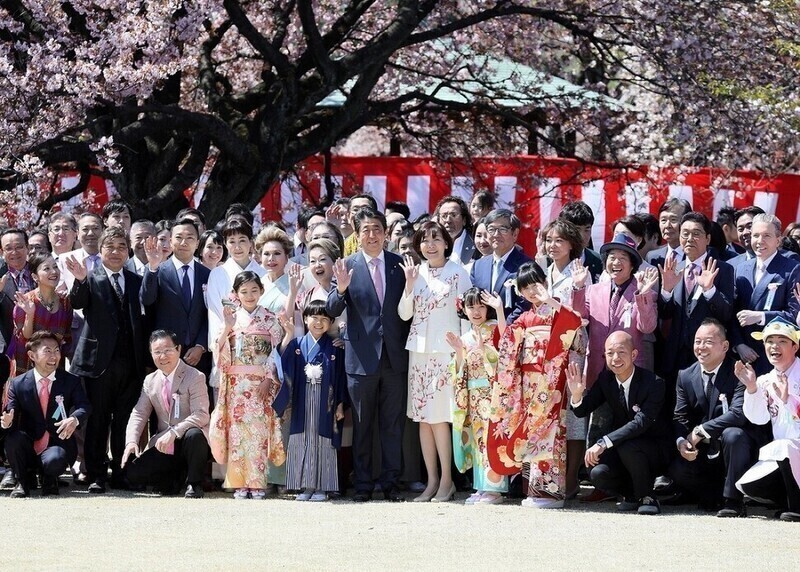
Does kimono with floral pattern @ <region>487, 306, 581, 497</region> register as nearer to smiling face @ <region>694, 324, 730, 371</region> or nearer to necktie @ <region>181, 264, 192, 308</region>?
smiling face @ <region>694, 324, 730, 371</region>

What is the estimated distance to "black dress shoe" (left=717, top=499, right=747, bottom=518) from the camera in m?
7.14

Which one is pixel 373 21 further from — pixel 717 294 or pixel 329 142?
pixel 717 294

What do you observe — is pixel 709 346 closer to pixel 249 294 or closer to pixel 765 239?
pixel 765 239

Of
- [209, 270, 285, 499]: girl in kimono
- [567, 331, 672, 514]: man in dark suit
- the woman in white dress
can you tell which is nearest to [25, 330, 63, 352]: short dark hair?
[209, 270, 285, 499]: girl in kimono

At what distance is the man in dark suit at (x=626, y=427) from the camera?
7324 millimetres

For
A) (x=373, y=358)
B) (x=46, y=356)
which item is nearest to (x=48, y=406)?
(x=46, y=356)

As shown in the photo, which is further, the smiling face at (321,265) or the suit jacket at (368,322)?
the smiling face at (321,265)

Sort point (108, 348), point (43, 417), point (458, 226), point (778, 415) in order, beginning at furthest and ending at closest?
point (458, 226)
point (108, 348)
point (43, 417)
point (778, 415)

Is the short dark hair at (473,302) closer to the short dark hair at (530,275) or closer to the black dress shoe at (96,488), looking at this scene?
the short dark hair at (530,275)

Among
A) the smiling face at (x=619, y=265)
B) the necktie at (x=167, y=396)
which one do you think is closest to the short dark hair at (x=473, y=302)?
the smiling face at (x=619, y=265)

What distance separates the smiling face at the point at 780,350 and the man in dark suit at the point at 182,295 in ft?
11.5

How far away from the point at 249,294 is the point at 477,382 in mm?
1508

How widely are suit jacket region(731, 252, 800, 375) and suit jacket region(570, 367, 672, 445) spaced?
0.65 metres

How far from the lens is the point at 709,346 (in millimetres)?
7336
